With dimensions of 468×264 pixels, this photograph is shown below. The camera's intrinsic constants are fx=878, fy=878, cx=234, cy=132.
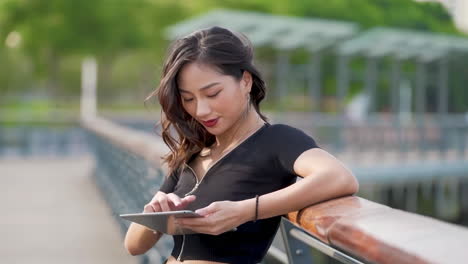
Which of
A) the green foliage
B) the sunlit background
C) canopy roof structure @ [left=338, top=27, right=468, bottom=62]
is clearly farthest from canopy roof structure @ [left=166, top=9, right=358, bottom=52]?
the green foliage

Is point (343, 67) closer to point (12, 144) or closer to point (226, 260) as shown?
point (12, 144)

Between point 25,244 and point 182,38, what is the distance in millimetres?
5546

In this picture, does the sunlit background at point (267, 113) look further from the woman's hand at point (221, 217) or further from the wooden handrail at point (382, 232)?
the wooden handrail at point (382, 232)

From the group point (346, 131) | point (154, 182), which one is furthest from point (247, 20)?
point (154, 182)

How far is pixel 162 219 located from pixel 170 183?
327 millimetres

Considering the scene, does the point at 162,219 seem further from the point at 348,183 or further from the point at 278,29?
the point at 278,29

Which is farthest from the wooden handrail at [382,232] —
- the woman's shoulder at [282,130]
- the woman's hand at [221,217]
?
the woman's shoulder at [282,130]

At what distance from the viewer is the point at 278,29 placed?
70.3ft

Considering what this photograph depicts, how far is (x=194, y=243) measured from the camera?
2.16 metres

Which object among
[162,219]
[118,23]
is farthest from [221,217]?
[118,23]

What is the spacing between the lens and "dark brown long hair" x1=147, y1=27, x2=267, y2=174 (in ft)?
7.07

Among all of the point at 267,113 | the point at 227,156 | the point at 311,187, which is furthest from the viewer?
the point at 267,113

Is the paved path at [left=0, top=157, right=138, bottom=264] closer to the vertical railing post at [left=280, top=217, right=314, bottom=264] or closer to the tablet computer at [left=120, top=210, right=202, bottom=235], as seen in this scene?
the vertical railing post at [left=280, top=217, right=314, bottom=264]

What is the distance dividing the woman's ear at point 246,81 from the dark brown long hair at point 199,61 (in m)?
0.01
